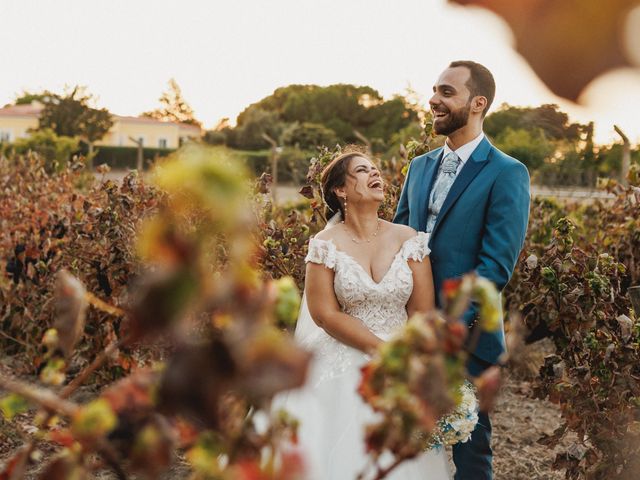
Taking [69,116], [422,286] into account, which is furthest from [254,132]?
[422,286]

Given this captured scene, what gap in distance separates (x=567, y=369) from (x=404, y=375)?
9.97 feet

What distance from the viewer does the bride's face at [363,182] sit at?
322 cm

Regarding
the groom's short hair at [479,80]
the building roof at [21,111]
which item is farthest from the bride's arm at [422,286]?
the building roof at [21,111]

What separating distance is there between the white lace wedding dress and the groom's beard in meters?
0.47

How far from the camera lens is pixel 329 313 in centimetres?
316

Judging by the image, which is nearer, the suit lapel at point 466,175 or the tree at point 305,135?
the suit lapel at point 466,175

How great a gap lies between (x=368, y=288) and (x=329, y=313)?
0.62 ft

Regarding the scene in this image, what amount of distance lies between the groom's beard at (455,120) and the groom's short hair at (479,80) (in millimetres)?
70

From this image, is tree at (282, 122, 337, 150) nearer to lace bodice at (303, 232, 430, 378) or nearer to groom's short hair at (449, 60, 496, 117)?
groom's short hair at (449, 60, 496, 117)

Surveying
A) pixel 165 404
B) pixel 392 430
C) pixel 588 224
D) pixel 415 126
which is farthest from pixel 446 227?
pixel 415 126

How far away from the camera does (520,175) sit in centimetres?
316

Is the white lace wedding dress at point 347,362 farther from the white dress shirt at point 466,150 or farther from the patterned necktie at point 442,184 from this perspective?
the white dress shirt at point 466,150

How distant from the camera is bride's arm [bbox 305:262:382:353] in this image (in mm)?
3146

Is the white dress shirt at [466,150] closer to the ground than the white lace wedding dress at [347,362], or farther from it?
farther from it
